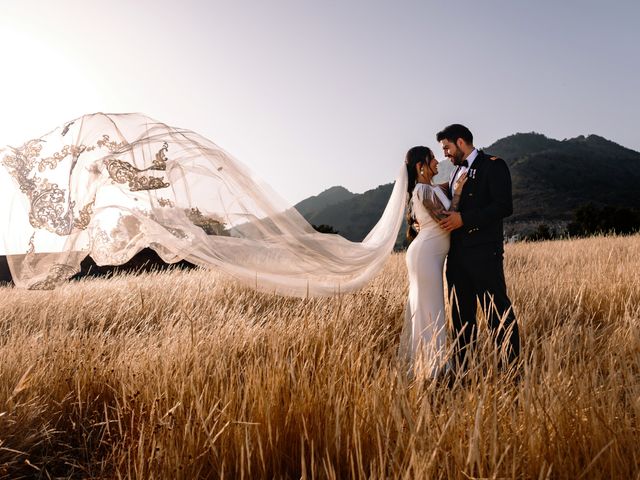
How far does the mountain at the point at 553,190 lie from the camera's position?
6462 centimetres

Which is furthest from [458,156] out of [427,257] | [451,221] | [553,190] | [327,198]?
[327,198]

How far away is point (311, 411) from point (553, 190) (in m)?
82.2

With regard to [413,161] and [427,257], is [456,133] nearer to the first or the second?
[413,161]

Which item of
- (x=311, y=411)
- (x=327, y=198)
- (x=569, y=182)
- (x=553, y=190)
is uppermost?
(x=327, y=198)

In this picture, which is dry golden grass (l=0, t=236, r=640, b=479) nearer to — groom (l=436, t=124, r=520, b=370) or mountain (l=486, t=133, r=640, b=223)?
groom (l=436, t=124, r=520, b=370)

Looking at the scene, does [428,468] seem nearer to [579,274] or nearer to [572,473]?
[572,473]

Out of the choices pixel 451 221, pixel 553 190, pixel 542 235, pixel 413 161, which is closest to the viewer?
pixel 451 221

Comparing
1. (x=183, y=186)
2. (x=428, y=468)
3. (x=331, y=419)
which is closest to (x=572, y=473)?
(x=428, y=468)

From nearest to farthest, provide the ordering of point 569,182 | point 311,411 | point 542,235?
point 311,411
point 542,235
point 569,182

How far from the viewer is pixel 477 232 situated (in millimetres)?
3545

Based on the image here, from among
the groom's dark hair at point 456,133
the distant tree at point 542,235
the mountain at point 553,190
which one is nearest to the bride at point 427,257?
the groom's dark hair at point 456,133

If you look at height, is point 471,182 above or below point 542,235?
above

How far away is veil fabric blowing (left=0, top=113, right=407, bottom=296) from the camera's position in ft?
12.2

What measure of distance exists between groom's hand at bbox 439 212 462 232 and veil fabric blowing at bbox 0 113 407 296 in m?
0.71
